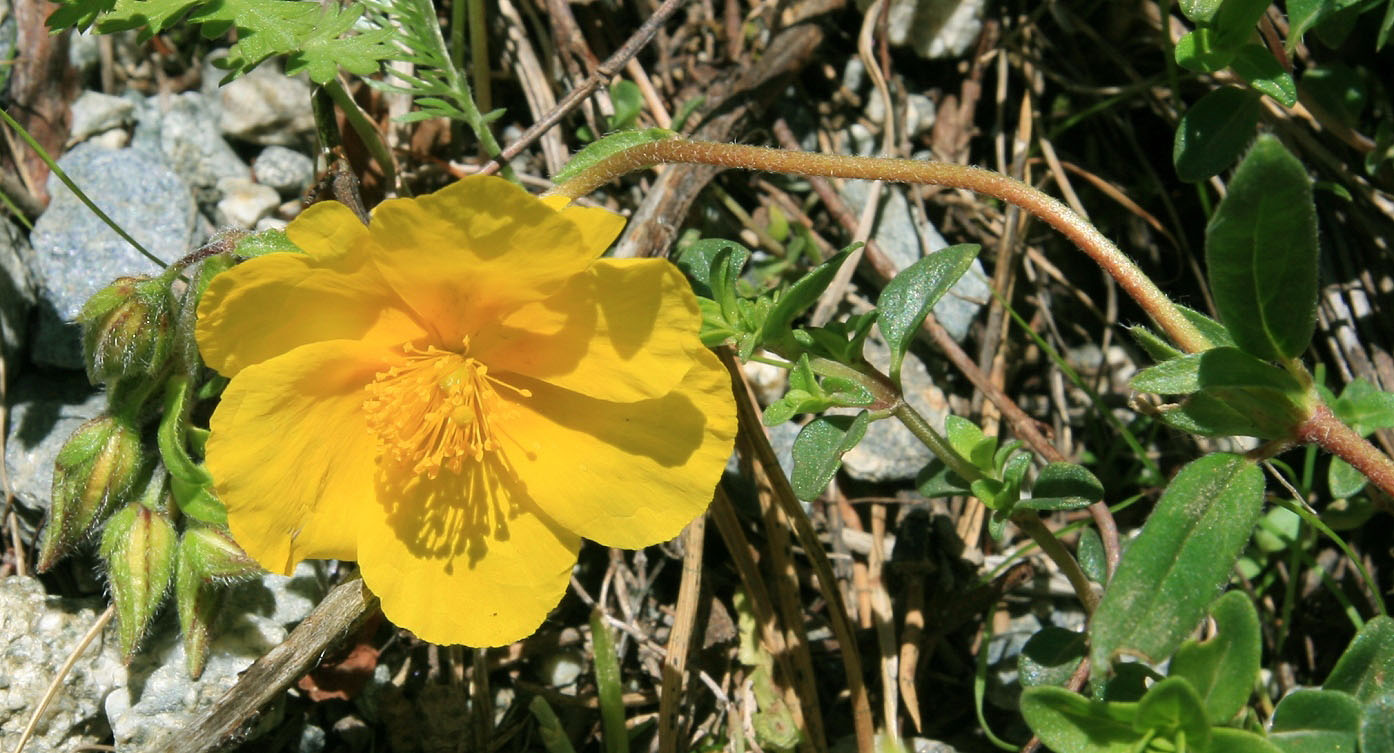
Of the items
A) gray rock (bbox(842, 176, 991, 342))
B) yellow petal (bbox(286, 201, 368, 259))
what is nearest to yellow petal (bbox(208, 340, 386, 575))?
yellow petal (bbox(286, 201, 368, 259))

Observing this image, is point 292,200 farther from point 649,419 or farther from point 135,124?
point 649,419

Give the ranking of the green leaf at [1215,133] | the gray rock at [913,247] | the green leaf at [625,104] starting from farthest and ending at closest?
the gray rock at [913,247] → the green leaf at [625,104] → the green leaf at [1215,133]

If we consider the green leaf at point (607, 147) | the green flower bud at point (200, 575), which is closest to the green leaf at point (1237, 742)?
the green leaf at point (607, 147)

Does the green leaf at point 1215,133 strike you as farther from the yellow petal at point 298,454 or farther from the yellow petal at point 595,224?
the yellow petal at point 298,454

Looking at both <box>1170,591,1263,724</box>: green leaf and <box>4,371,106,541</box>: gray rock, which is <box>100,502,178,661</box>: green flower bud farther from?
<box>1170,591,1263,724</box>: green leaf

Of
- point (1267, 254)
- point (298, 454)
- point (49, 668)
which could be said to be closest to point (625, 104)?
point (298, 454)

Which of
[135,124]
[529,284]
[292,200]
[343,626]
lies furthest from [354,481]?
[135,124]
